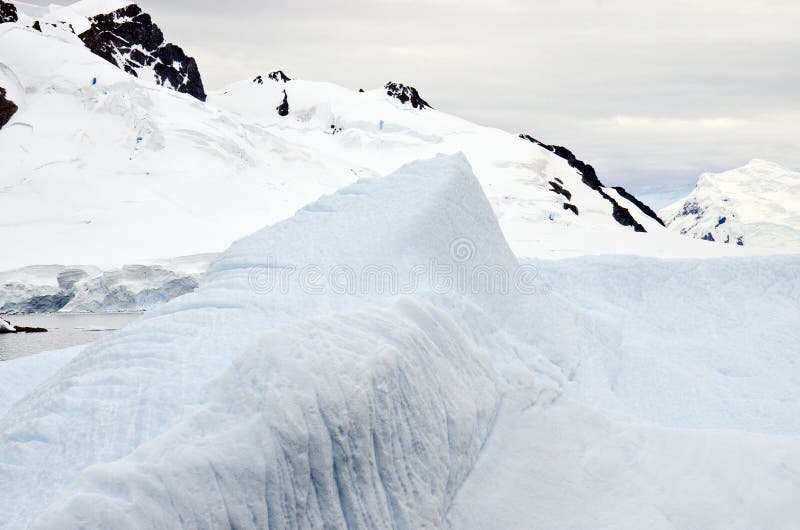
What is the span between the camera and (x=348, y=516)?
12.7 ft

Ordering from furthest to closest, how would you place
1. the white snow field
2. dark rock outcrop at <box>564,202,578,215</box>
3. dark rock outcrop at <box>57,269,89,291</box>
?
dark rock outcrop at <box>564,202,578,215</box>, dark rock outcrop at <box>57,269,89,291</box>, the white snow field

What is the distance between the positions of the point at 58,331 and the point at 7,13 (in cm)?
3339

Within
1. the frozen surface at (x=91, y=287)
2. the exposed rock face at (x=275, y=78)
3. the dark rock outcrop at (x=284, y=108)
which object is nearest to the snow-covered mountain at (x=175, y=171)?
the frozen surface at (x=91, y=287)

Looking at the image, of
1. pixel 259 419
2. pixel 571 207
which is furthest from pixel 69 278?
pixel 571 207

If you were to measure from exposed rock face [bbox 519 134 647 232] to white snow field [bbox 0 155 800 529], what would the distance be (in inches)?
1574

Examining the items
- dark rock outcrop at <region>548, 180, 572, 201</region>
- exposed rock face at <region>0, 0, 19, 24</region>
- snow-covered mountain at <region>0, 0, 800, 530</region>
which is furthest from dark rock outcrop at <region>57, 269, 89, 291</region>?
dark rock outcrop at <region>548, 180, 572, 201</region>

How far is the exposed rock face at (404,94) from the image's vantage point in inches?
2267

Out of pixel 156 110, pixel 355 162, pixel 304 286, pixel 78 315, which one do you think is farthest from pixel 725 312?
pixel 355 162

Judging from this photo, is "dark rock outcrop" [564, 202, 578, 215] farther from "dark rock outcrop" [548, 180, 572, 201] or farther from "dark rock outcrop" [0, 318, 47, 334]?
"dark rock outcrop" [0, 318, 47, 334]

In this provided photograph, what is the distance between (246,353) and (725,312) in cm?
696

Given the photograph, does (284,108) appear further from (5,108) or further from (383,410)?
(383,410)

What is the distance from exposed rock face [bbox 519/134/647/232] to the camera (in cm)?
4700

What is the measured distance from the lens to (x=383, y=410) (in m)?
4.11

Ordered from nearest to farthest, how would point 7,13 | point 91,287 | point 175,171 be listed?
1. point 91,287
2. point 175,171
3. point 7,13
